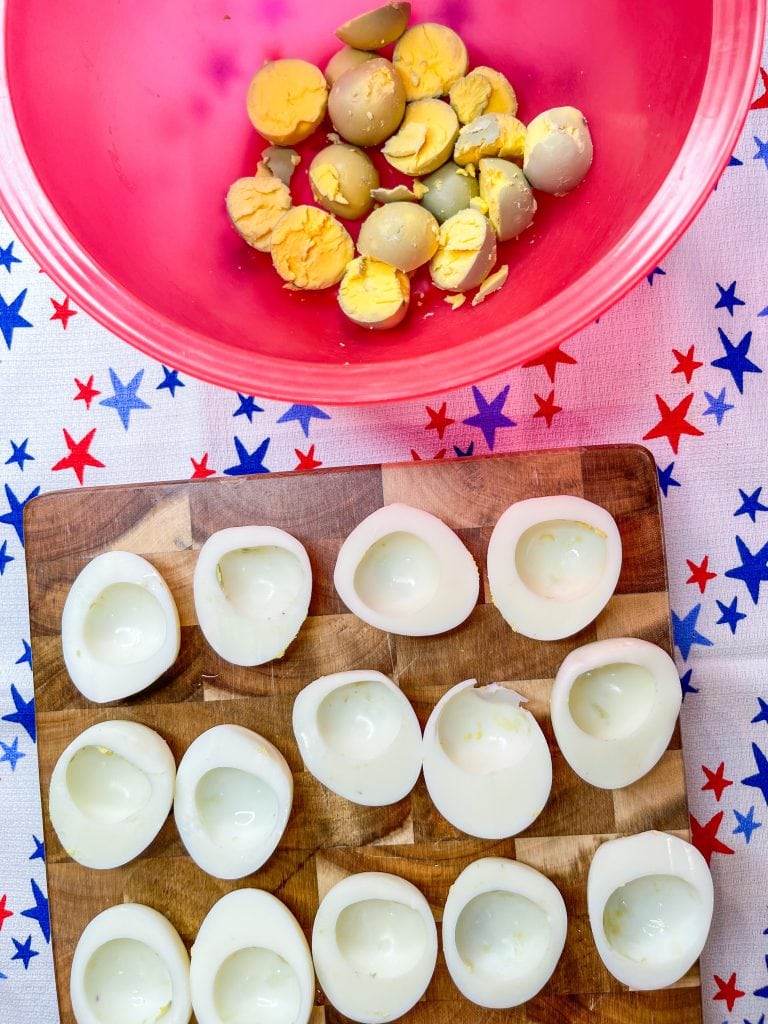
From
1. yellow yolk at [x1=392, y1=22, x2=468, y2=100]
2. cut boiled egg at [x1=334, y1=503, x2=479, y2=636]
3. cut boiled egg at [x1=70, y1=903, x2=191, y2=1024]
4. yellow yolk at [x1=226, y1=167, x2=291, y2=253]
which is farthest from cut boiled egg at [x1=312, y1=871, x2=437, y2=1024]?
yellow yolk at [x1=392, y1=22, x2=468, y2=100]

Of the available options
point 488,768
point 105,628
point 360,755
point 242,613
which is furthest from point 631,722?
point 105,628

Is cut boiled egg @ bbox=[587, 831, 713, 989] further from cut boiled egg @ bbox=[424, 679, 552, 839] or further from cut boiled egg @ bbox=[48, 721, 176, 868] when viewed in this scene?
cut boiled egg @ bbox=[48, 721, 176, 868]

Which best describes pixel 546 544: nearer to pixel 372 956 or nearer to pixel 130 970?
pixel 372 956

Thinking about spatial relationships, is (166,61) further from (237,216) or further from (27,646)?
(27,646)

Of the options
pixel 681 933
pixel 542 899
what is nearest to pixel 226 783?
pixel 542 899

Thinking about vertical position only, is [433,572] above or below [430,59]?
below

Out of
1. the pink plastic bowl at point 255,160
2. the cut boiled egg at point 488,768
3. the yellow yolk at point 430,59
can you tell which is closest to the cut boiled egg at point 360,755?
the cut boiled egg at point 488,768
